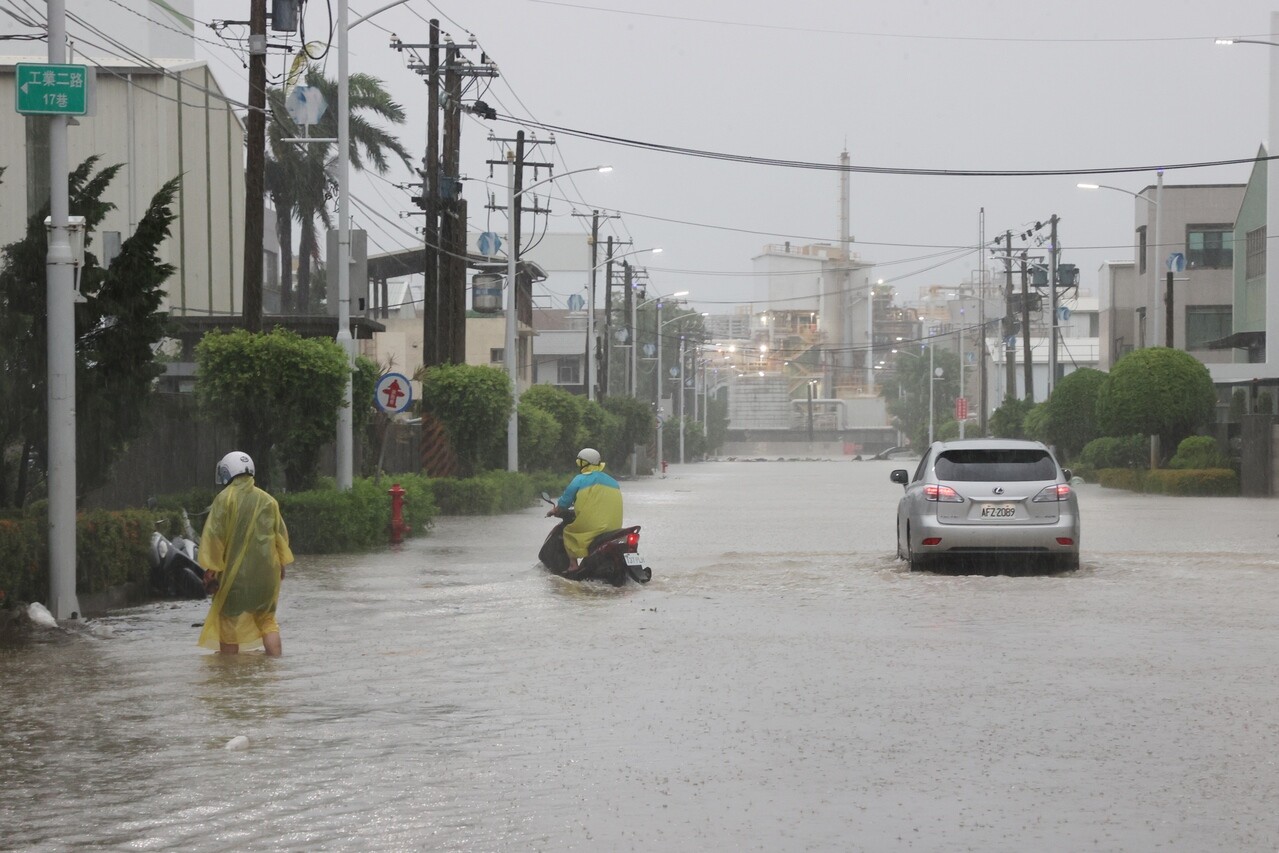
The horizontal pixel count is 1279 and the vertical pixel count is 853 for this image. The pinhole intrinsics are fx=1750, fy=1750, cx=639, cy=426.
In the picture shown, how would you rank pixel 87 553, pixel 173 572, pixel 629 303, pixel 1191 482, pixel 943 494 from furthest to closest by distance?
1. pixel 629 303
2. pixel 1191 482
3. pixel 943 494
4. pixel 173 572
5. pixel 87 553

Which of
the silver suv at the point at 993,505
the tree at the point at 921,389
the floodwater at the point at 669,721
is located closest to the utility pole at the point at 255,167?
the floodwater at the point at 669,721

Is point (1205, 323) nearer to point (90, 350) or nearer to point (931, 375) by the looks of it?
point (931, 375)

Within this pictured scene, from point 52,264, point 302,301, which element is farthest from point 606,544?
point 302,301

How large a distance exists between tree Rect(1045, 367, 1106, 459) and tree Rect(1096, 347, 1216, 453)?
1206cm

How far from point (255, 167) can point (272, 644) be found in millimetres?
13073

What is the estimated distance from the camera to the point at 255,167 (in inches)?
957

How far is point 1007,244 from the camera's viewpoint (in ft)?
289

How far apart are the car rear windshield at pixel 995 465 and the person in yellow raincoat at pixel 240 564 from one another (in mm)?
8903

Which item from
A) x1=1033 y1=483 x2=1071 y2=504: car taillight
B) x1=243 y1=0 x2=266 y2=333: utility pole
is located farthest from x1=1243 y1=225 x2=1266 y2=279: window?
x1=1033 y1=483 x2=1071 y2=504: car taillight

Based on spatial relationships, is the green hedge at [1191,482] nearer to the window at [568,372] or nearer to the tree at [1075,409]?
the tree at [1075,409]

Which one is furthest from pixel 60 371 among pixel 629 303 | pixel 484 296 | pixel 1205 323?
pixel 629 303

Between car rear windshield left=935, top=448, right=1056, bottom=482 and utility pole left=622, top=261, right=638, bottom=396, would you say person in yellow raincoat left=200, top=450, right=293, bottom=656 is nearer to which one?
car rear windshield left=935, top=448, right=1056, bottom=482

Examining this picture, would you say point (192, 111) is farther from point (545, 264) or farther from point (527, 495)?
point (545, 264)

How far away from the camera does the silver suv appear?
18.9m
